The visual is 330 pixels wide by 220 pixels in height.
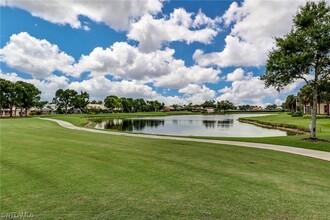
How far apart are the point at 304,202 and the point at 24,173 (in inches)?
309

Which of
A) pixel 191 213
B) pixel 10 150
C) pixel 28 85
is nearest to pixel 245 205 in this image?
pixel 191 213

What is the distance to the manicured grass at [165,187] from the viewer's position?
4.98 metres

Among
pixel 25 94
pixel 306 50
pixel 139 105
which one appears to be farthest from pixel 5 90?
pixel 139 105

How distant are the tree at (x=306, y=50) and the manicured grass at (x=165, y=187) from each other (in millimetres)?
8538

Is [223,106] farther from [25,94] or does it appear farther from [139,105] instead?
[25,94]

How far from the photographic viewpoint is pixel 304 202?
5418 mm

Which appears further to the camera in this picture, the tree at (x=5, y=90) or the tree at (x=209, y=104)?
the tree at (x=209, y=104)

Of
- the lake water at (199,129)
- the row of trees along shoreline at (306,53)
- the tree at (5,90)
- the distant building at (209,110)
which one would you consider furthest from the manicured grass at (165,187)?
the distant building at (209,110)

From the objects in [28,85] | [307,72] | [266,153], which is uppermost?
[28,85]

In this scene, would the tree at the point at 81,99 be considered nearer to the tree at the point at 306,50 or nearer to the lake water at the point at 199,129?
the lake water at the point at 199,129

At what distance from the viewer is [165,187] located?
637cm

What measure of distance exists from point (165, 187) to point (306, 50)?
49.2ft

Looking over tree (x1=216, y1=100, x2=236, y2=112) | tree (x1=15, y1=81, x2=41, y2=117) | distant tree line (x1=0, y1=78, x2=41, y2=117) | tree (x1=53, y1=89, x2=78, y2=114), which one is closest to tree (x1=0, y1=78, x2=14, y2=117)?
distant tree line (x1=0, y1=78, x2=41, y2=117)

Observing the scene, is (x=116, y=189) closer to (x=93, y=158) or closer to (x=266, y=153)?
(x=93, y=158)
